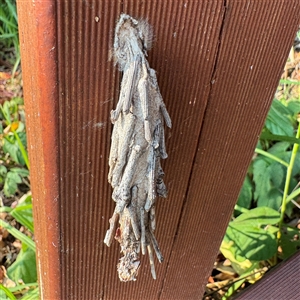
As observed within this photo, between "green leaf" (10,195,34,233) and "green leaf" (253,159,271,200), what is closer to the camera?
"green leaf" (10,195,34,233)

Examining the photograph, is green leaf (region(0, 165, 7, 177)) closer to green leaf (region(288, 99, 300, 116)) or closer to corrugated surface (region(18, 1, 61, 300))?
corrugated surface (region(18, 1, 61, 300))

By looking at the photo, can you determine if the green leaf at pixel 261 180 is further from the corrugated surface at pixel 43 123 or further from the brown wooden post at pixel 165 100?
the corrugated surface at pixel 43 123

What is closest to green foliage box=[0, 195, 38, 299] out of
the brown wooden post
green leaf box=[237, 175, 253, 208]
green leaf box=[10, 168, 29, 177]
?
the brown wooden post

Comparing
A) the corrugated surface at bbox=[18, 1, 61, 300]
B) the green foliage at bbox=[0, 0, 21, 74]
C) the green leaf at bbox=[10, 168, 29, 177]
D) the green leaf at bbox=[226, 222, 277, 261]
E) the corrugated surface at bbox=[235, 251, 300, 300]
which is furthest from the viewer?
the green foliage at bbox=[0, 0, 21, 74]

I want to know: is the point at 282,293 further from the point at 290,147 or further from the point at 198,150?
the point at 290,147

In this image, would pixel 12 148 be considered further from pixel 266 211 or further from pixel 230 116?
pixel 230 116

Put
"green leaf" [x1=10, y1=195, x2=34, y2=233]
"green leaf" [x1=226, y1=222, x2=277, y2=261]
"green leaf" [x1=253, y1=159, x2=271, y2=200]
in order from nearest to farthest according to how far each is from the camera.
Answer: "green leaf" [x1=10, y1=195, x2=34, y2=233] → "green leaf" [x1=226, y1=222, x2=277, y2=261] → "green leaf" [x1=253, y1=159, x2=271, y2=200]

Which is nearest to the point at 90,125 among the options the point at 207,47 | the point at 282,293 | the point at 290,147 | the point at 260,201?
the point at 207,47
